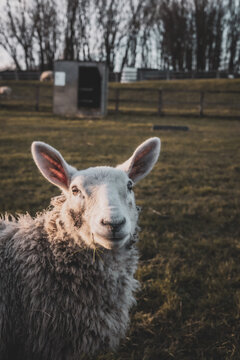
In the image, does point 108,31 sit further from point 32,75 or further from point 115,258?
point 115,258

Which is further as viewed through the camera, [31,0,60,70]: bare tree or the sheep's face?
[31,0,60,70]: bare tree

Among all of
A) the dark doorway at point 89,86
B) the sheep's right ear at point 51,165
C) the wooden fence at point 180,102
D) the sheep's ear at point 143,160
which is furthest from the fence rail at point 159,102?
the sheep's right ear at point 51,165

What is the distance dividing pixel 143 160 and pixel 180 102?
1526 centimetres

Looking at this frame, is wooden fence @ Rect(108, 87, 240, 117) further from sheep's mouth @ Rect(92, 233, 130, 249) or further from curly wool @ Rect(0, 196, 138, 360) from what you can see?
sheep's mouth @ Rect(92, 233, 130, 249)

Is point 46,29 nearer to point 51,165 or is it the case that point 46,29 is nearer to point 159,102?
point 159,102

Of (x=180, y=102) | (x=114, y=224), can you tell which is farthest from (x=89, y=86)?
(x=114, y=224)

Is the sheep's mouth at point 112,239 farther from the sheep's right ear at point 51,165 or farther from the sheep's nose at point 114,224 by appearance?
the sheep's right ear at point 51,165

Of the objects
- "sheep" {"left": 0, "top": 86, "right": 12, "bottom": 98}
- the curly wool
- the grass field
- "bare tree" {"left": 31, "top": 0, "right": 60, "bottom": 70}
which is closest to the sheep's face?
the curly wool

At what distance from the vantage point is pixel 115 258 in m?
1.62

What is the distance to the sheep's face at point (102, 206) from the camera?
127 centimetres

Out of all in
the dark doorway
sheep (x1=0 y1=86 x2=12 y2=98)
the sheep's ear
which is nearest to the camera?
the sheep's ear

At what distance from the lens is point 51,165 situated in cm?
174

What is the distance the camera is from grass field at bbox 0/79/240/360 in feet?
6.07

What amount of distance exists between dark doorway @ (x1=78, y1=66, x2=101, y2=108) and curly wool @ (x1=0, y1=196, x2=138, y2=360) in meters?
13.5
